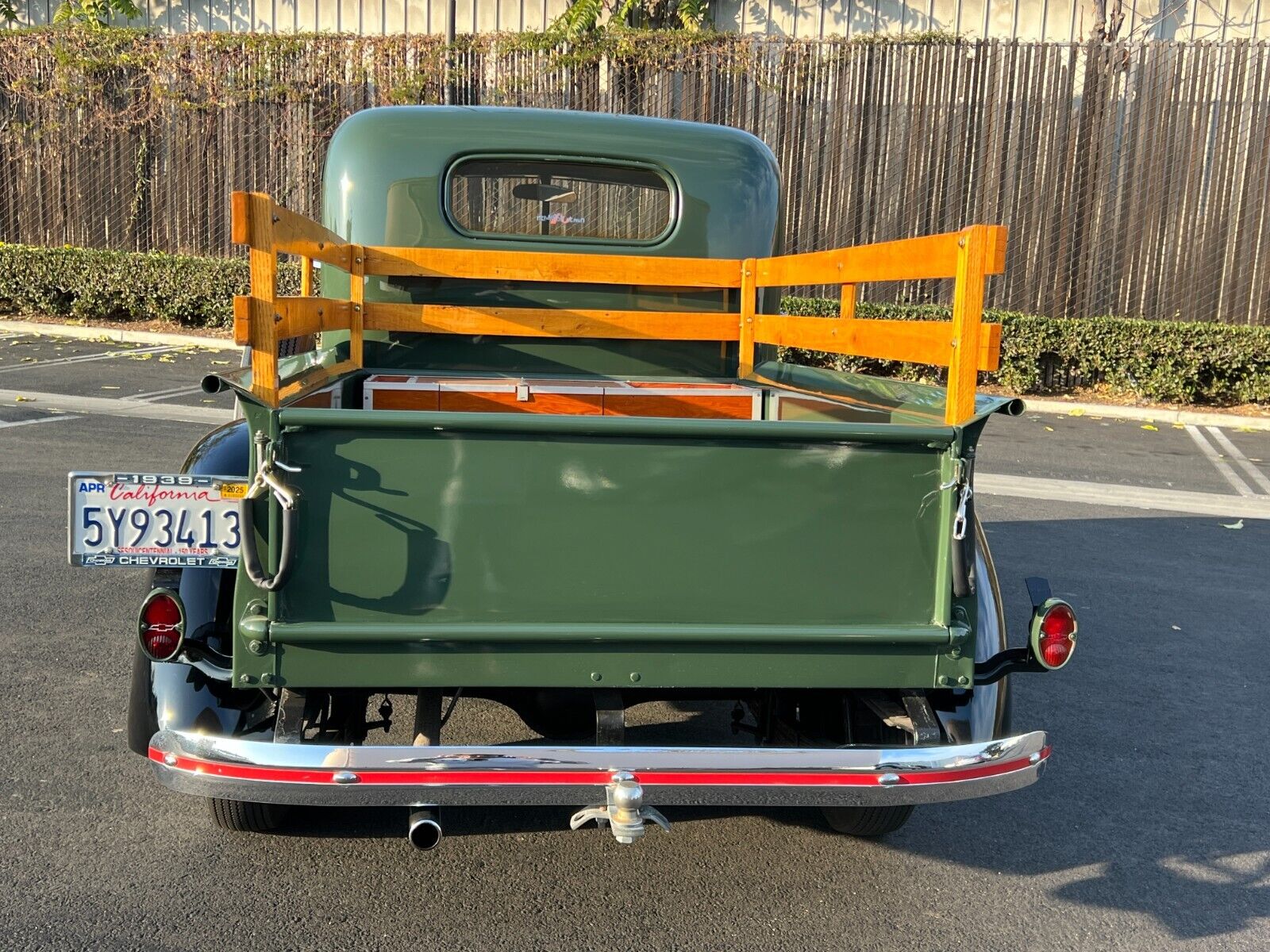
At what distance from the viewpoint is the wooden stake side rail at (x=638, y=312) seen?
2.52 metres

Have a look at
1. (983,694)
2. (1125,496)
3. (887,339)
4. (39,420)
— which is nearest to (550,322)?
(887,339)

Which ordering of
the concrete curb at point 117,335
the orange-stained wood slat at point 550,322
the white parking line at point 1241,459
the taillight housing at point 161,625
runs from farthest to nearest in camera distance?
1. the concrete curb at point 117,335
2. the white parking line at point 1241,459
3. the orange-stained wood slat at point 550,322
4. the taillight housing at point 161,625

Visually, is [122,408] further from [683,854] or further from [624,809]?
[624,809]

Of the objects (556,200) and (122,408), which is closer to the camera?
(556,200)

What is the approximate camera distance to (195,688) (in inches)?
111

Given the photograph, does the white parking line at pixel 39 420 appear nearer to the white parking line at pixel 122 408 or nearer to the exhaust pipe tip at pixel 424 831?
the white parking line at pixel 122 408

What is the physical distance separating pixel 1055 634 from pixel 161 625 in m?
2.06

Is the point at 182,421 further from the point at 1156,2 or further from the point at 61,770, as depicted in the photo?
the point at 1156,2

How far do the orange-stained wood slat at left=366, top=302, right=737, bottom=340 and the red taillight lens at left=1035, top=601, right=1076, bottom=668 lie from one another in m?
2.01

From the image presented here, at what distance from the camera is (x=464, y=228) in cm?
482

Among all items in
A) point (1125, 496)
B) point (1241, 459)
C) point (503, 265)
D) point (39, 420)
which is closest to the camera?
point (503, 265)

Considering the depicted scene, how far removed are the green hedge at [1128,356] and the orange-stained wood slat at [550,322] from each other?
7504 millimetres

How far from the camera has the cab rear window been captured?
488cm

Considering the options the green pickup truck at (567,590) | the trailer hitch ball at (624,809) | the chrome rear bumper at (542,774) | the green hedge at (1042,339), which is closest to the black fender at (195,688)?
the green pickup truck at (567,590)
